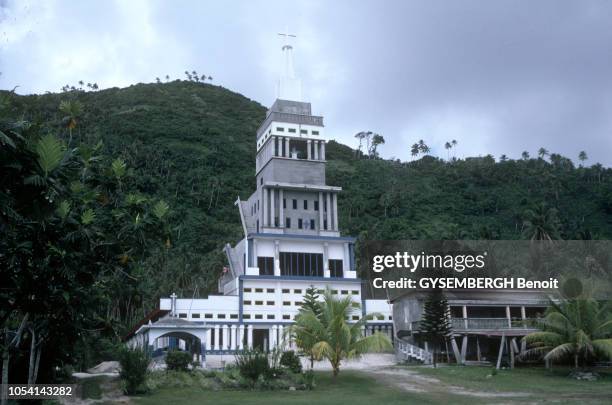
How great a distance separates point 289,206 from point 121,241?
101 feet

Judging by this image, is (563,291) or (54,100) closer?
(563,291)

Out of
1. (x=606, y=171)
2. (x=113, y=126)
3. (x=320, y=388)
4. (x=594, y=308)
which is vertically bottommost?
(x=320, y=388)

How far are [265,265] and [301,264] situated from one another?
2.58 m

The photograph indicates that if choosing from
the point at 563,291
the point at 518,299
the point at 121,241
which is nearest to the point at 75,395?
the point at 121,241

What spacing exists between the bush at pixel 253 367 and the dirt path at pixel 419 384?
16.8 ft

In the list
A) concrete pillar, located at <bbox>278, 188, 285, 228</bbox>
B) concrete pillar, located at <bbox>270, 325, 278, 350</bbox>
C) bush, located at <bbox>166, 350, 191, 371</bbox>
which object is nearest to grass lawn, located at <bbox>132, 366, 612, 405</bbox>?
bush, located at <bbox>166, 350, 191, 371</bbox>

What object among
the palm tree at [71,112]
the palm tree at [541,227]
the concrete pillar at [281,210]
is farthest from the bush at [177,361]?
the palm tree at [541,227]

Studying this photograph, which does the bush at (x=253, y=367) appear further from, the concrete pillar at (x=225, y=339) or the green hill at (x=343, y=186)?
the green hill at (x=343, y=186)

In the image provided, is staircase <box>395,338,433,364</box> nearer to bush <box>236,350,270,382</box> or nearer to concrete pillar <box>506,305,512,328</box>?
concrete pillar <box>506,305,512,328</box>

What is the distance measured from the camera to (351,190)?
109188 millimetres

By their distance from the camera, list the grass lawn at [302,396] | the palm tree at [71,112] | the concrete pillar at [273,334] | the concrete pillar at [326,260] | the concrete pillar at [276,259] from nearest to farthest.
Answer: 1. the palm tree at [71,112]
2. the grass lawn at [302,396]
3. the concrete pillar at [273,334]
4. the concrete pillar at [276,259]
5. the concrete pillar at [326,260]

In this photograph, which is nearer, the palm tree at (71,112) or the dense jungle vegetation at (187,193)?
the dense jungle vegetation at (187,193)

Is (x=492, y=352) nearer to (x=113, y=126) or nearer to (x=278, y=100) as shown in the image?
(x=278, y=100)

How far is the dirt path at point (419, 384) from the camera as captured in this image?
2395 centimetres
